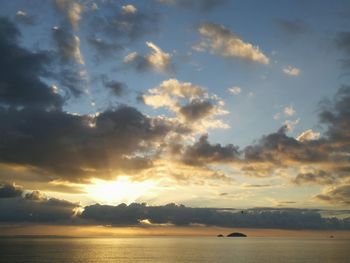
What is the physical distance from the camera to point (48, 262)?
199875mm

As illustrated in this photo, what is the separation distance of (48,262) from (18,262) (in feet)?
47.3

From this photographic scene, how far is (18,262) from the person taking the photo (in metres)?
195
